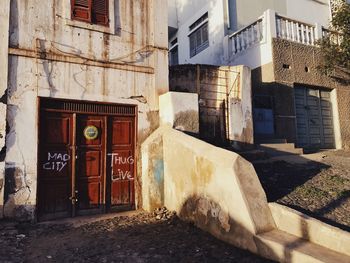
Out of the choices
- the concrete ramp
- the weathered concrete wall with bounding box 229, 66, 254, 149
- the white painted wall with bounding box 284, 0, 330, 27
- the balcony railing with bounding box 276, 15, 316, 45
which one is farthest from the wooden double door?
the white painted wall with bounding box 284, 0, 330, 27

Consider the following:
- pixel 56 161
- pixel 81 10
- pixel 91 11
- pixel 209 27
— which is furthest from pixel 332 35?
pixel 56 161

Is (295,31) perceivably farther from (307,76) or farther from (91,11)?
(91,11)

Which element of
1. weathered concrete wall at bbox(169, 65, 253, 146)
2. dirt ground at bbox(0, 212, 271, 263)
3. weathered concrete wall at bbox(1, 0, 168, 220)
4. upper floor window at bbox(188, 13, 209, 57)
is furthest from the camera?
upper floor window at bbox(188, 13, 209, 57)

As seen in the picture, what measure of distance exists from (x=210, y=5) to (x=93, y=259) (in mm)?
11840

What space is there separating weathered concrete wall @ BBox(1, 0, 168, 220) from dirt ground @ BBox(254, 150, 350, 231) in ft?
9.18

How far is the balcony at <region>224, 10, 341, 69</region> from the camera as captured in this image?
10.8 meters

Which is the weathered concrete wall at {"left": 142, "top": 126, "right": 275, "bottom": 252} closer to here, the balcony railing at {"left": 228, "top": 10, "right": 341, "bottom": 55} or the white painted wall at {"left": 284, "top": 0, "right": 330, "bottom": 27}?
the balcony railing at {"left": 228, "top": 10, "right": 341, "bottom": 55}

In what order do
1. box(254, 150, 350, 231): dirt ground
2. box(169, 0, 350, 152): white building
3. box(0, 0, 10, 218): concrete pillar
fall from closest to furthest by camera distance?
1. box(254, 150, 350, 231): dirt ground
2. box(0, 0, 10, 218): concrete pillar
3. box(169, 0, 350, 152): white building

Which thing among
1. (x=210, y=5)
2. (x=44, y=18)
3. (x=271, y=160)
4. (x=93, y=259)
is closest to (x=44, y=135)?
(x=44, y=18)

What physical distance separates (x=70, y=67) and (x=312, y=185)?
5.08 metres

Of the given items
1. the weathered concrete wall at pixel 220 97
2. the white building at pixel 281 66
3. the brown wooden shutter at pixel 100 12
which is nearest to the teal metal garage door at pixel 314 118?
the white building at pixel 281 66

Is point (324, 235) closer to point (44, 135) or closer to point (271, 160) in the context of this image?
point (271, 160)

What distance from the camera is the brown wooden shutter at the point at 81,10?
22.5ft

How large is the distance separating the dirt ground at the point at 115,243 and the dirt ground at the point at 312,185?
1.34 m
